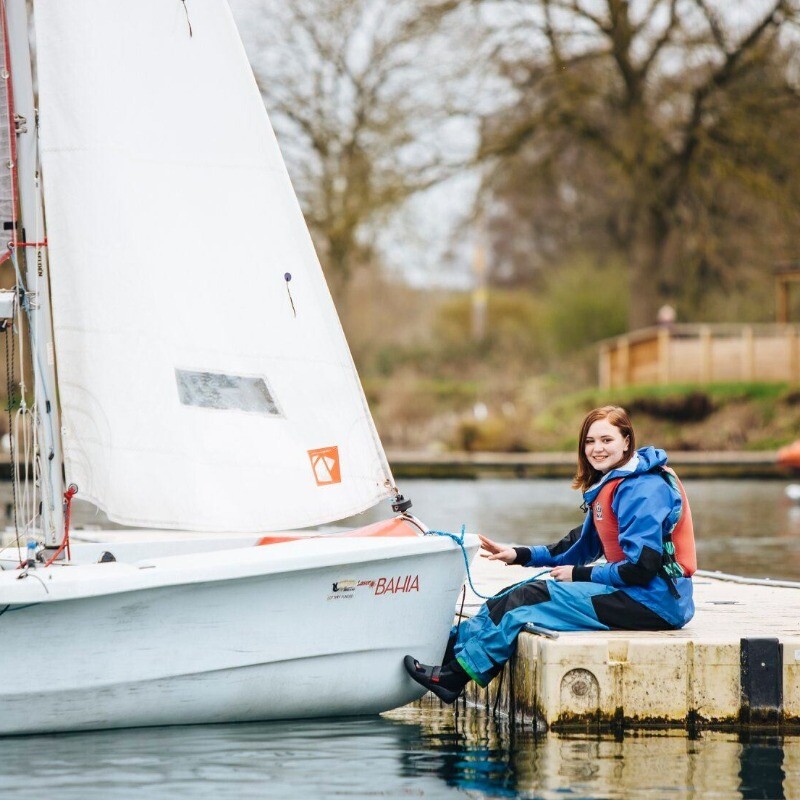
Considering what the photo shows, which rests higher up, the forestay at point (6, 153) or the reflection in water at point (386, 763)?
A: the forestay at point (6, 153)

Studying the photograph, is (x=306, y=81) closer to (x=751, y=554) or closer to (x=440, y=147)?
(x=440, y=147)

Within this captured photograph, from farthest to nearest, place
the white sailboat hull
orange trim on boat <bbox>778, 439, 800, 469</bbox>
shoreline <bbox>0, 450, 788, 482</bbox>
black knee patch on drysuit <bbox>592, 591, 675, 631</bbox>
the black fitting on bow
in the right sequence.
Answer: shoreline <bbox>0, 450, 788, 482</bbox>, orange trim on boat <bbox>778, 439, 800, 469</bbox>, the black fitting on bow, black knee patch on drysuit <bbox>592, 591, 675, 631</bbox>, the white sailboat hull

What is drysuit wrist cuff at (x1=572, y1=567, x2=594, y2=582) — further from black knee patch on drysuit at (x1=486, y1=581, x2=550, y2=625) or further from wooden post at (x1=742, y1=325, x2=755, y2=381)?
wooden post at (x1=742, y1=325, x2=755, y2=381)

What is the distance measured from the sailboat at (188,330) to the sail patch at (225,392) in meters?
0.01

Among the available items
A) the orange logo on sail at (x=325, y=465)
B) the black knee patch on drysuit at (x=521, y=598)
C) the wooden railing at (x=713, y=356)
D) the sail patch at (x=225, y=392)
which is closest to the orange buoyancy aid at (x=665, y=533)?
the black knee patch on drysuit at (x=521, y=598)

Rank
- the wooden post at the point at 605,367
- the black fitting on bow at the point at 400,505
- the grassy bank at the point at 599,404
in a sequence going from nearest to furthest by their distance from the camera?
1. the black fitting on bow at the point at 400,505
2. the grassy bank at the point at 599,404
3. the wooden post at the point at 605,367

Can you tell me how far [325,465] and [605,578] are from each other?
1.46m

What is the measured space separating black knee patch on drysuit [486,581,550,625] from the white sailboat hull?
0.24m

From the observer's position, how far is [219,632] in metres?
7.19

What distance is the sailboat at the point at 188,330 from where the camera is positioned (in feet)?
24.6

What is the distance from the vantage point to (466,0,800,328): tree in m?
29.9

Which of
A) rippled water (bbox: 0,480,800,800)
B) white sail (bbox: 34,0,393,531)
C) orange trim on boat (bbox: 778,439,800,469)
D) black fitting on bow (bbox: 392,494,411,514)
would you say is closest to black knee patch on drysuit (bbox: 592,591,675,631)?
rippled water (bbox: 0,480,800,800)

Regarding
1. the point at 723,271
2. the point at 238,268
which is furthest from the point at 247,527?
the point at 723,271

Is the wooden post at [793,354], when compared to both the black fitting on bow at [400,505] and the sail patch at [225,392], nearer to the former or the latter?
the black fitting on bow at [400,505]
